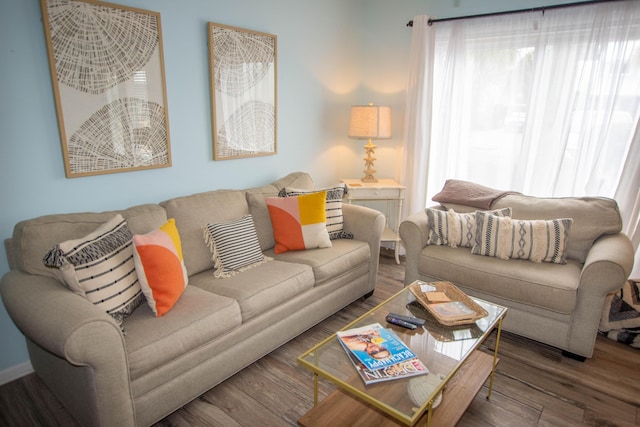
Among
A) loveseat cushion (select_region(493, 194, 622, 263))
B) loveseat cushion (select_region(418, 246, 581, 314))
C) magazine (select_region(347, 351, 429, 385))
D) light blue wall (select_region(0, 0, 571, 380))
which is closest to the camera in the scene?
magazine (select_region(347, 351, 429, 385))

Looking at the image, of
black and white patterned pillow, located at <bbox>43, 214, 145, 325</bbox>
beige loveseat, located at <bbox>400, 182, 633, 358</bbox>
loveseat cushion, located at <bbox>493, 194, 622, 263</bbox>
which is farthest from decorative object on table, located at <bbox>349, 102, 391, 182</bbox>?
black and white patterned pillow, located at <bbox>43, 214, 145, 325</bbox>

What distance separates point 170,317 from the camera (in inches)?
74.9

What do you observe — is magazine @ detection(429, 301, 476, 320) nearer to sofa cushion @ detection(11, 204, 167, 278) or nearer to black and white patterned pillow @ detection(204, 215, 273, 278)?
black and white patterned pillow @ detection(204, 215, 273, 278)

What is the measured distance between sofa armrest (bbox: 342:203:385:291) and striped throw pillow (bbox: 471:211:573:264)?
0.69 metres

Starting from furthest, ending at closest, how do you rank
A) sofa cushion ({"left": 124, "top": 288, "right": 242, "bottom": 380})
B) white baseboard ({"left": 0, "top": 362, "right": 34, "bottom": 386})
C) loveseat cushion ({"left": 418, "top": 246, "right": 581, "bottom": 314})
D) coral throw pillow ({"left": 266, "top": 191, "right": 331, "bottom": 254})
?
coral throw pillow ({"left": 266, "top": 191, "right": 331, "bottom": 254})
loveseat cushion ({"left": 418, "top": 246, "right": 581, "bottom": 314})
white baseboard ({"left": 0, "top": 362, "right": 34, "bottom": 386})
sofa cushion ({"left": 124, "top": 288, "right": 242, "bottom": 380})

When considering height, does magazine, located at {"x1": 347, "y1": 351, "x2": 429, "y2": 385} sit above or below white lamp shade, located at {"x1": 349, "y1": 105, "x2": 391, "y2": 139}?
below

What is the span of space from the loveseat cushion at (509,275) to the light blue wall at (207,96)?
155 cm

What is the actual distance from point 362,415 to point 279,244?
1392 mm

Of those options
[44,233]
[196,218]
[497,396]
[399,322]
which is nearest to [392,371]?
[399,322]

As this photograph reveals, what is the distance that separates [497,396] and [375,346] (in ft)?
2.77

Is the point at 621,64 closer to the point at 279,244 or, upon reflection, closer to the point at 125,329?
the point at 279,244

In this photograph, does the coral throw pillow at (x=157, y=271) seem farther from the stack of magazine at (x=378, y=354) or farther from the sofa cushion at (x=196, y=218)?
the stack of magazine at (x=378, y=354)

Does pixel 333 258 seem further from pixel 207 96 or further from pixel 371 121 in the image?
pixel 371 121

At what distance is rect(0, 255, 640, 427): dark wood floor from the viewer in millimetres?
1927
